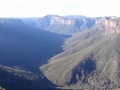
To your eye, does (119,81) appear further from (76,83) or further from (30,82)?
(30,82)

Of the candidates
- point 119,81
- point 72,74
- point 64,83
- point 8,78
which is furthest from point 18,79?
point 119,81

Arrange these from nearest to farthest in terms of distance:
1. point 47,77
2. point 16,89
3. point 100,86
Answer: point 16,89 → point 100,86 → point 47,77

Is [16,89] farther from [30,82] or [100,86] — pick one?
[100,86]

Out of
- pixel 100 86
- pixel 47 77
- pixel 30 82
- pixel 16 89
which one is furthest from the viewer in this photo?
pixel 47 77

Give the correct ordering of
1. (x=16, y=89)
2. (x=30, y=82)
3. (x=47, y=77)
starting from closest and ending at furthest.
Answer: (x=16, y=89) → (x=30, y=82) → (x=47, y=77)

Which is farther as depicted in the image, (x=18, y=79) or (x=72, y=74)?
(x=72, y=74)

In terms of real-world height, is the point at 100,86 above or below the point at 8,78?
below

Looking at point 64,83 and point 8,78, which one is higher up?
point 8,78

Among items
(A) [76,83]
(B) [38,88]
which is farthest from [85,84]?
(B) [38,88]

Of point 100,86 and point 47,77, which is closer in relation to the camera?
point 100,86
